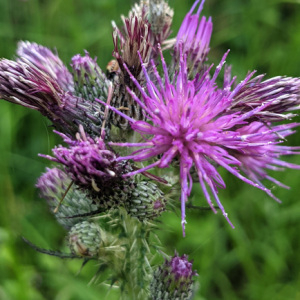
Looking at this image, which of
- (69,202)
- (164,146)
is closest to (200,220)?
(69,202)

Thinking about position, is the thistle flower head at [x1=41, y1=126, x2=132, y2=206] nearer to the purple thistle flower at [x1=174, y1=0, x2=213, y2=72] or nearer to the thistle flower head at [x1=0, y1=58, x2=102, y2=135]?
the thistle flower head at [x1=0, y1=58, x2=102, y2=135]

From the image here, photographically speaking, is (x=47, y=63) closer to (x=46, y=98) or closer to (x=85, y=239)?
(x=46, y=98)

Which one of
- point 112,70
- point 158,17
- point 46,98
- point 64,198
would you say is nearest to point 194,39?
point 158,17

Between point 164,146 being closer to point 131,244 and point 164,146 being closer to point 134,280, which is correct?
point 131,244

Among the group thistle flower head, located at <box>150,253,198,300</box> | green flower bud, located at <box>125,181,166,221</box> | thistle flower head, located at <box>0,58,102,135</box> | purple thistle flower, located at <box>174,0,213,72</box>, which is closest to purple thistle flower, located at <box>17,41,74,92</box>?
thistle flower head, located at <box>0,58,102,135</box>

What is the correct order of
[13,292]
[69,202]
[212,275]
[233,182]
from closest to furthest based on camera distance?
[69,202] → [13,292] → [212,275] → [233,182]

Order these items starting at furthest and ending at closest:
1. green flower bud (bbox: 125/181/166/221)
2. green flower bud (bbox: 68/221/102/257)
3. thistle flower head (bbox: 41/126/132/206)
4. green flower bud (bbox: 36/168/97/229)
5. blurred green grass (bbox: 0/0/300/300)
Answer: blurred green grass (bbox: 0/0/300/300)
green flower bud (bbox: 36/168/97/229)
green flower bud (bbox: 68/221/102/257)
green flower bud (bbox: 125/181/166/221)
thistle flower head (bbox: 41/126/132/206)
